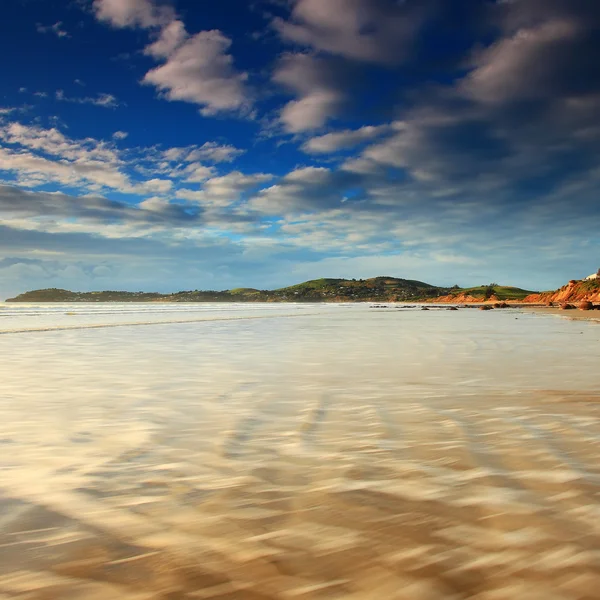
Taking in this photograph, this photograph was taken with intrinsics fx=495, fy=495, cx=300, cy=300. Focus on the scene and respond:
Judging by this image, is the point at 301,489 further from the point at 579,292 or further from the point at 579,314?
the point at 579,292

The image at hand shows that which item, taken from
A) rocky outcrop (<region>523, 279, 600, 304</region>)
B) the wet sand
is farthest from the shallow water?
rocky outcrop (<region>523, 279, 600, 304</region>)

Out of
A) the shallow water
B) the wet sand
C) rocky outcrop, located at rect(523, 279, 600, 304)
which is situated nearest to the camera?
the shallow water

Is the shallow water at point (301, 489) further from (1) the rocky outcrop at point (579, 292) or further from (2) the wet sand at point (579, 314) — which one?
(1) the rocky outcrop at point (579, 292)

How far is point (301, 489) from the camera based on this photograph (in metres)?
4.27

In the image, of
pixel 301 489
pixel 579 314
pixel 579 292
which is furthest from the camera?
pixel 579 292

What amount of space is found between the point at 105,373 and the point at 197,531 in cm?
874

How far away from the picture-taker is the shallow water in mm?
2918

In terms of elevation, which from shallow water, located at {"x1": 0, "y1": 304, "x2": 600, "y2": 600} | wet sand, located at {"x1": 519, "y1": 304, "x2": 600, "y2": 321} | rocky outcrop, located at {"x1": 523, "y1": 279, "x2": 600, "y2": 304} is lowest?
shallow water, located at {"x1": 0, "y1": 304, "x2": 600, "y2": 600}

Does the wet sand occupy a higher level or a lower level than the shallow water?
higher

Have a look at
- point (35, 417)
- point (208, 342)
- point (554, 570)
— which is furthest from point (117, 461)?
point (208, 342)

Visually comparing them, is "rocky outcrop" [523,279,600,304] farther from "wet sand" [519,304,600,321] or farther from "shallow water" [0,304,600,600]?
"shallow water" [0,304,600,600]

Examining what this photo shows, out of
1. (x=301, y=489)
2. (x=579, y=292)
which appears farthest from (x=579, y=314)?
(x=579, y=292)

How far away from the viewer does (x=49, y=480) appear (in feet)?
15.0

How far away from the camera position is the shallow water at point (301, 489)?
2.92 meters
